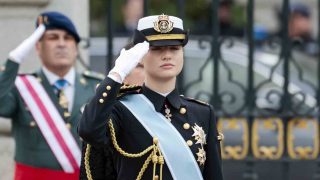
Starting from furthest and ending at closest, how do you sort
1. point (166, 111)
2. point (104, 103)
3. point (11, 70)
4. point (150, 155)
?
1. point (11, 70)
2. point (166, 111)
3. point (150, 155)
4. point (104, 103)

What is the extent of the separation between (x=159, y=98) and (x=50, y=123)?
1816 millimetres

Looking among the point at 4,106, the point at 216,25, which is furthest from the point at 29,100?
the point at 216,25

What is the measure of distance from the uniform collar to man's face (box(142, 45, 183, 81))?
7cm

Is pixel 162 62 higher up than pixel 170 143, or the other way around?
pixel 162 62

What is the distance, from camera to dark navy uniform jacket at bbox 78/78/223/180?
4914 mm

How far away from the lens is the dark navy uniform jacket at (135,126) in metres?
4.91

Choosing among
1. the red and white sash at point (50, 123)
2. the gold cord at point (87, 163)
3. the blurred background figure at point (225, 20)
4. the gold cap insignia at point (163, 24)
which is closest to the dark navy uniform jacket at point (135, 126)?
the gold cord at point (87, 163)

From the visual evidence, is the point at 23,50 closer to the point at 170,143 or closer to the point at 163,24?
the point at 163,24

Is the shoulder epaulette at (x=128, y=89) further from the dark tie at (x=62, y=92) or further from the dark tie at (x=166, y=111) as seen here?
the dark tie at (x=62, y=92)

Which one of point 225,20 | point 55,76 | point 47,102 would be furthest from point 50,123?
point 225,20

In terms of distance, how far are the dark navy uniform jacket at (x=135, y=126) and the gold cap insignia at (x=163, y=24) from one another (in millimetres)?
249

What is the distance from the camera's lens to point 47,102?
6.91 meters

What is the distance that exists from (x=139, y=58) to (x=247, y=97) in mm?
3177

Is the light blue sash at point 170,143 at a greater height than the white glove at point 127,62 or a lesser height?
lesser
